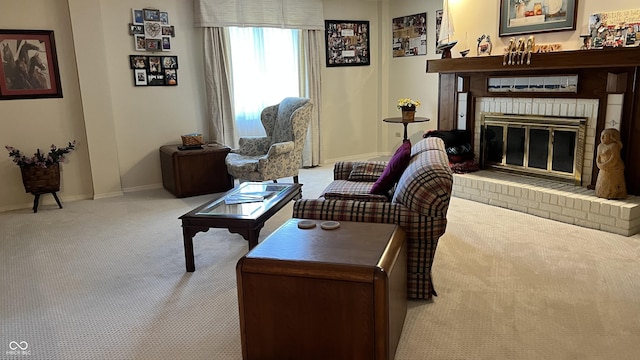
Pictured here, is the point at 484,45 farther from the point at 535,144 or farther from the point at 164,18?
the point at 164,18

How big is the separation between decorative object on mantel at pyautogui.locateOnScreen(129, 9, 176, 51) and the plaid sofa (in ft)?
11.9

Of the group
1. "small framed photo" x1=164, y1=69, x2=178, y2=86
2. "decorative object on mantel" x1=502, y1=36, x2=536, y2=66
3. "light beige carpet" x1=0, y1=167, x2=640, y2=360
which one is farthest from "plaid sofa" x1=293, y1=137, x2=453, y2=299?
"small framed photo" x1=164, y1=69, x2=178, y2=86

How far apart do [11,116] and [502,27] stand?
5.08 m

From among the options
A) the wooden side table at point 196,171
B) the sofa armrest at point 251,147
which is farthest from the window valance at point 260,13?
the wooden side table at point 196,171

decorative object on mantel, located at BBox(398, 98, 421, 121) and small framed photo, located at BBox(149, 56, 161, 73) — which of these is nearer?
small framed photo, located at BBox(149, 56, 161, 73)

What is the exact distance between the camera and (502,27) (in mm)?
4762

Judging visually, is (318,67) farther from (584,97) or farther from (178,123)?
(584,97)

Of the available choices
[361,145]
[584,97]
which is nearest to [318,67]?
[361,145]

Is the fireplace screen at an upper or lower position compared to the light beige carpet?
upper

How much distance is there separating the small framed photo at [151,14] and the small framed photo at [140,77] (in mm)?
582

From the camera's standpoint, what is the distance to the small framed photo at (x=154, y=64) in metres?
5.45

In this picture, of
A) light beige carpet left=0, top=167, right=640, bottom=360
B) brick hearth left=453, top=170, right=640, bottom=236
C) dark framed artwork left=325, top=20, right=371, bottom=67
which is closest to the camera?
light beige carpet left=0, top=167, right=640, bottom=360

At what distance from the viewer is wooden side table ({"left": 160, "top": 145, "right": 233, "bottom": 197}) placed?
5.15 metres

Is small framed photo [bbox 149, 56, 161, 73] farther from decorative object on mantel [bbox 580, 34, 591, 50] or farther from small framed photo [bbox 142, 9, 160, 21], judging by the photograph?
decorative object on mantel [bbox 580, 34, 591, 50]
